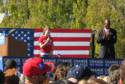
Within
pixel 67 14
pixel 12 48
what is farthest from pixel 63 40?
pixel 67 14

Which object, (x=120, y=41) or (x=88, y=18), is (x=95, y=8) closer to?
(x=88, y=18)

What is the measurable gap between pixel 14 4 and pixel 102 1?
29.1 ft

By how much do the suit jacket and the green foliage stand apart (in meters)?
18.4

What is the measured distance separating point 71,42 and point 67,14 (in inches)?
1020

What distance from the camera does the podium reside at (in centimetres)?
1677

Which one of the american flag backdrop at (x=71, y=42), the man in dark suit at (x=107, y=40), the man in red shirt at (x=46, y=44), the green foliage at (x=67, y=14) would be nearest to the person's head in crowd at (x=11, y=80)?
the man in dark suit at (x=107, y=40)

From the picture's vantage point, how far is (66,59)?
14609 mm

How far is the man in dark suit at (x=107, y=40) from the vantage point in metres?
15.8

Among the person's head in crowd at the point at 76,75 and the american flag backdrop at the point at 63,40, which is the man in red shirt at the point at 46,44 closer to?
the american flag backdrop at the point at 63,40

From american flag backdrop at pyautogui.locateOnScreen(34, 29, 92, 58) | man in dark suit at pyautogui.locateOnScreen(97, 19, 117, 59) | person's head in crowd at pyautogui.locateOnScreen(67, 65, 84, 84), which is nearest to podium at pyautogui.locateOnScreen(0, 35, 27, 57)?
american flag backdrop at pyautogui.locateOnScreen(34, 29, 92, 58)

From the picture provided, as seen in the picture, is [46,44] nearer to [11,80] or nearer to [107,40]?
[107,40]

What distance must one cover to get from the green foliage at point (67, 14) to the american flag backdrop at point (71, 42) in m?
16.1

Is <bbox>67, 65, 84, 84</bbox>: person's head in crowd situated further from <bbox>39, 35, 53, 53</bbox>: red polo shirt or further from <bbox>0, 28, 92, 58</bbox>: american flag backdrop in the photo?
<bbox>0, 28, 92, 58</bbox>: american flag backdrop

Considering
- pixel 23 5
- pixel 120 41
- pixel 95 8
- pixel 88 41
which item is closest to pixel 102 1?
pixel 95 8
